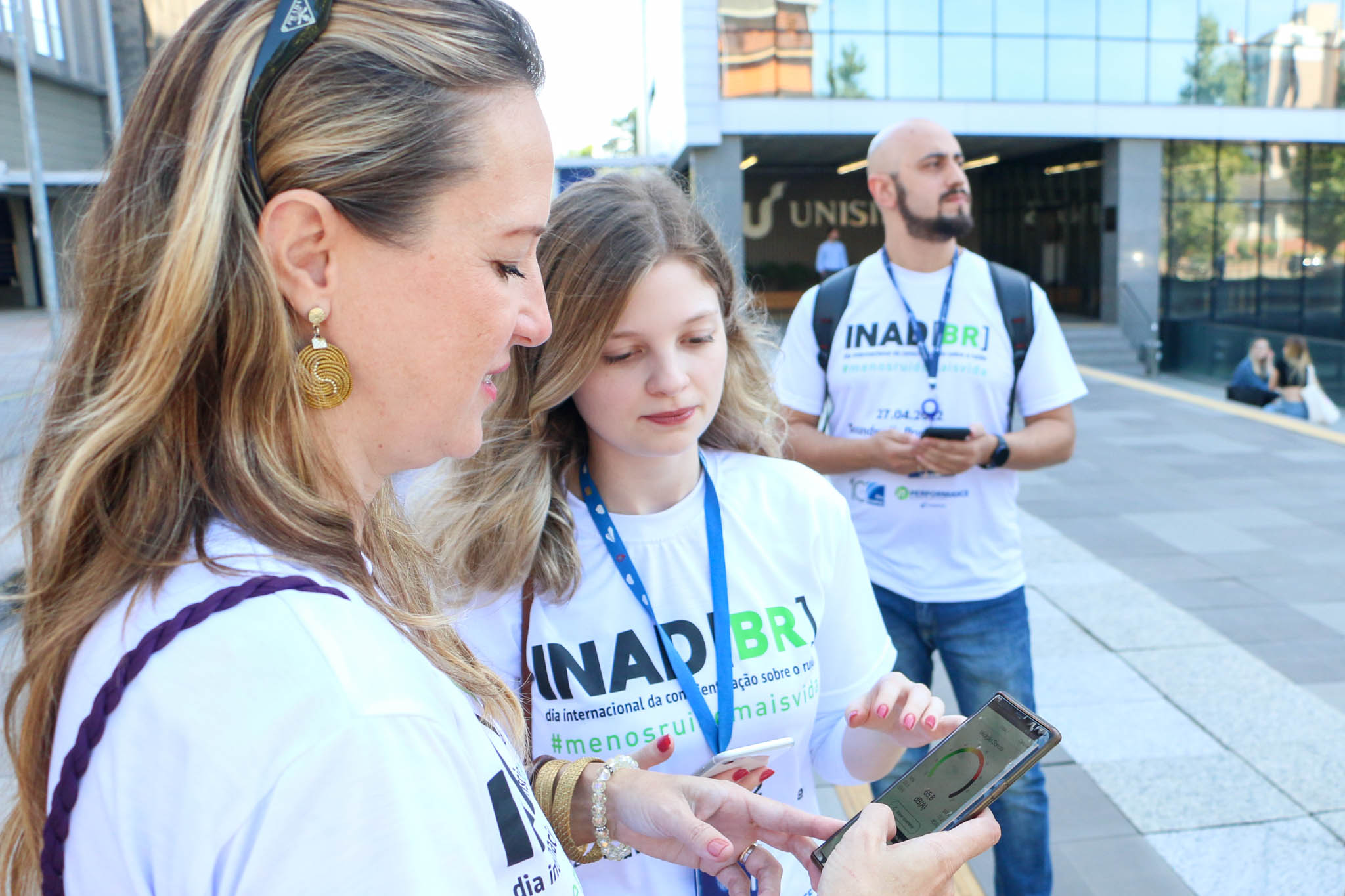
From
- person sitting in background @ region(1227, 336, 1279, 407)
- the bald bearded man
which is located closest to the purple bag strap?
the bald bearded man

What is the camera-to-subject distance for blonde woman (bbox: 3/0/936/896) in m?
0.75

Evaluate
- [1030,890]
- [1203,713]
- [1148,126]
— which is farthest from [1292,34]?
[1030,890]

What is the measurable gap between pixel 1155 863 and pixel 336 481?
325 centimetres

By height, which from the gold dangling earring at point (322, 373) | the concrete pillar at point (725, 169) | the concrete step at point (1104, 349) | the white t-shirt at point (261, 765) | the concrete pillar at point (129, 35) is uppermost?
the concrete pillar at point (129, 35)

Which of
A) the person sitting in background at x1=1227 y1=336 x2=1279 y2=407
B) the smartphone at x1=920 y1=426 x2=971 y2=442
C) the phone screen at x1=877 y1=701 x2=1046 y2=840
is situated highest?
the smartphone at x1=920 y1=426 x2=971 y2=442

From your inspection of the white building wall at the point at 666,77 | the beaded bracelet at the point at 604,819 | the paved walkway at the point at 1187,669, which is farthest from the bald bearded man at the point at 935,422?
the white building wall at the point at 666,77

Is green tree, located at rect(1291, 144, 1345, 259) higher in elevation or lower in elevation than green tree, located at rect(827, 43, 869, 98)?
lower

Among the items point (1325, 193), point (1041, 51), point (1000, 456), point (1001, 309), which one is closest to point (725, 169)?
point (1041, 51)

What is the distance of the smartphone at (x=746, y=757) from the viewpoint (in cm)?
169

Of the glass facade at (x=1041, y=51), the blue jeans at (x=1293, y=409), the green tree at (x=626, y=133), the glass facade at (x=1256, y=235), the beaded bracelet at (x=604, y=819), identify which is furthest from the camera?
the green tree at (x=626, y=133)

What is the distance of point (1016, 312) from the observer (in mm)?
3293

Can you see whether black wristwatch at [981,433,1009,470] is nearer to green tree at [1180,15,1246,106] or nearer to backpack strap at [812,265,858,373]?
backpack strap at [812,265,858,373]

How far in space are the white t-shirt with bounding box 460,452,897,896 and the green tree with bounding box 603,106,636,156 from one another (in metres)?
33.1

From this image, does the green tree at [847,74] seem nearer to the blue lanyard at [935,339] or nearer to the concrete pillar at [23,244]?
the blue lanyard at [935,339]
